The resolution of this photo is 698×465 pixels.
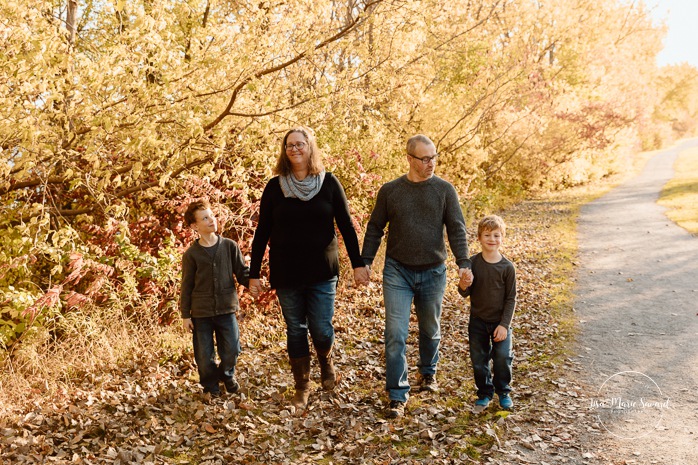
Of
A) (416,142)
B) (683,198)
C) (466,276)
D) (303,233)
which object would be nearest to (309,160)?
(303,233)

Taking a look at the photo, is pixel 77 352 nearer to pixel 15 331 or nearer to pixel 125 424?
pixel 15 331

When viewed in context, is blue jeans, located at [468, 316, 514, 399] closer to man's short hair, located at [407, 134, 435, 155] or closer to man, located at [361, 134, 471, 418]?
man, located at [361, 134, 471, 418]

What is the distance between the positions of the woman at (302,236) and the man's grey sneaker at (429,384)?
44.1 inches

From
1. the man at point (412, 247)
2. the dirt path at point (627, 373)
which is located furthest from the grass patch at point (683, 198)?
the man at point (412, 247)

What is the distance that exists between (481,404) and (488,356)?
0.42m

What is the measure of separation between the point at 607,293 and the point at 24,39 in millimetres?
8151

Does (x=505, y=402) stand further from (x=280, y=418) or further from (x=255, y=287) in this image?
(x=255, y=287)

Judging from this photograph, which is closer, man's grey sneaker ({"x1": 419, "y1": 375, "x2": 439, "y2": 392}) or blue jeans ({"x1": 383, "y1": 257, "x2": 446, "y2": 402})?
blue jeans ({"x1": 383, "y1": 257, "x2": 446, "y2": 402})

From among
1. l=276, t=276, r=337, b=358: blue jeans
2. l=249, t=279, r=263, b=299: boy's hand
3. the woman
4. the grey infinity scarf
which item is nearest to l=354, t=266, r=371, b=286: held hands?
the woman

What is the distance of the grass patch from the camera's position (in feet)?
49.1

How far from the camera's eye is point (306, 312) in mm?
4734

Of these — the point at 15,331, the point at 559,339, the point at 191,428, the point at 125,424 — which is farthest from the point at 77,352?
the point at 559,339

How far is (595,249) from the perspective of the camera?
12133mm

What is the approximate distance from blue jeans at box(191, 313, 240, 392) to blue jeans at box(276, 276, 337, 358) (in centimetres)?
55
